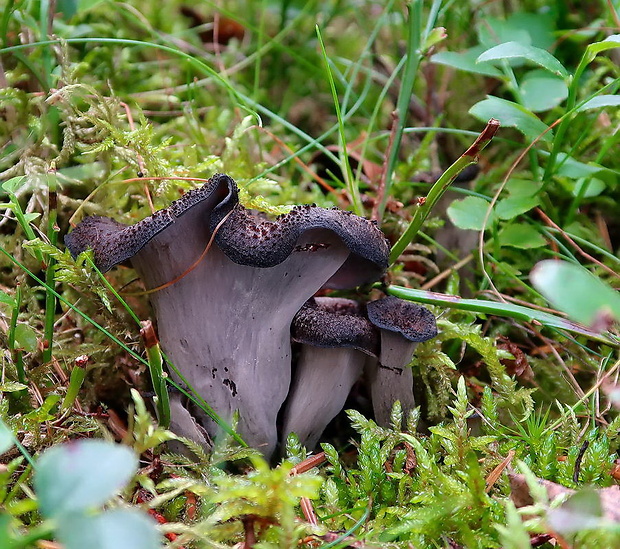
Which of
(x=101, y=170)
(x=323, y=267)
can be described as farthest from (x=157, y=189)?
(x=323, y=267)

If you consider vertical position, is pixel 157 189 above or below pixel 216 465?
above

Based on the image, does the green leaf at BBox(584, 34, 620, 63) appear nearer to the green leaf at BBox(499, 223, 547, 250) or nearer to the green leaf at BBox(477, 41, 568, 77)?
the green leaf at BBox(477, 41, 568, 77)

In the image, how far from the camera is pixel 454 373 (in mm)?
2172

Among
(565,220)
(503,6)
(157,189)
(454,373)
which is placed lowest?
(454,373)

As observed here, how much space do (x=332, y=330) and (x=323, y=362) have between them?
7.3 inches

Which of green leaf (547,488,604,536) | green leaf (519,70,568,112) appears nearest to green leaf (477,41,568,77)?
green leaf (519,70,568,112)

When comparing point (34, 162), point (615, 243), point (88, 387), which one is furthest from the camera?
point (615, 243)

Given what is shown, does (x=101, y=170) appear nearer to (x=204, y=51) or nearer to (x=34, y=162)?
(x=34, y=162)

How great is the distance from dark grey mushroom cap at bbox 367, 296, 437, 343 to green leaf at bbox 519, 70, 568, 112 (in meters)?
1.14

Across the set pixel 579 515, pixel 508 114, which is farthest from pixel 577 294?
pixel 508 114

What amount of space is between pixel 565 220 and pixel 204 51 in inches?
96.8

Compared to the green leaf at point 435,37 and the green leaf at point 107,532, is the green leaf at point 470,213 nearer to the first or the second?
the green leaf at point 435,37

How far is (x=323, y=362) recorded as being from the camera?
6.33 feet

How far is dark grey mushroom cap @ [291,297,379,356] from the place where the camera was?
5.88ft
